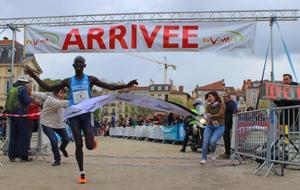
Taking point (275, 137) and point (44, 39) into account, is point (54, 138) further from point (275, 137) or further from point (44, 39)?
point (44, 39)

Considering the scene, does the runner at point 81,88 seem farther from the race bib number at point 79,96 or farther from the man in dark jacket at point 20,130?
the man in dark jacket at point 20,130

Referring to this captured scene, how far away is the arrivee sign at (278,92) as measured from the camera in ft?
28.2

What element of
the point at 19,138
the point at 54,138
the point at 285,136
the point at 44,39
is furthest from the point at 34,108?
the point at 285,136

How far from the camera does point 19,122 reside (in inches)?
428

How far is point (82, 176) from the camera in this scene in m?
7.70

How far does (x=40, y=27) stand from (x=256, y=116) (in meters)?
7.57

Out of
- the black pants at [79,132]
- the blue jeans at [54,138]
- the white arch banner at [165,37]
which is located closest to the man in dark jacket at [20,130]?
the blue jeans at [54,138]

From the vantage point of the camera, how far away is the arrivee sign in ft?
28.2

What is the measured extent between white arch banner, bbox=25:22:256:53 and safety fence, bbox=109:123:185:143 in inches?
276

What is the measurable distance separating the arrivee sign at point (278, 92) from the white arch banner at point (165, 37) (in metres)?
4.82

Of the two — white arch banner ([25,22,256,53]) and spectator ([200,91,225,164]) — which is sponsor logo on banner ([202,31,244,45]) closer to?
white arch banner ([25,22,256,53])

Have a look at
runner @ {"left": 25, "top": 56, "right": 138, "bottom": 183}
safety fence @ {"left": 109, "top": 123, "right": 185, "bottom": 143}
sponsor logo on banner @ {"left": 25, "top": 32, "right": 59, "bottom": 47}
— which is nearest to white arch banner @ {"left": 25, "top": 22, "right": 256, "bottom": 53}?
sponsor logo on banner @ {"left": 25, "top": 32, "right": 59, "bottom": 47}

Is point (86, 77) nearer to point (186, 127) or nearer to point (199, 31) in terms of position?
point (199, 31)

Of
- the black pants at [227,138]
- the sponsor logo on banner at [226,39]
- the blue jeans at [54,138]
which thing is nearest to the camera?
the blue jeans at [54,138]
